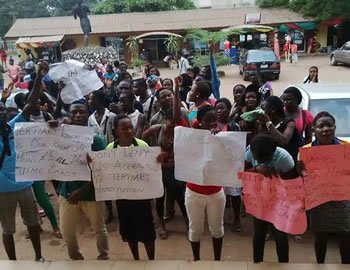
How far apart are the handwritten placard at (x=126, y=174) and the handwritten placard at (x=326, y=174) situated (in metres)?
1.22

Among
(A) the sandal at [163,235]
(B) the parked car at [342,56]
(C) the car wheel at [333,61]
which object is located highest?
(A) the sandal at [163,235]

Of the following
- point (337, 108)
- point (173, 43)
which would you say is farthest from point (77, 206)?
point (173, 43)

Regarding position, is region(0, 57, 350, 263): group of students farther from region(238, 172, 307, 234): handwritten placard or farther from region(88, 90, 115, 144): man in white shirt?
region(88, 90, 115, 144): man in white shirt

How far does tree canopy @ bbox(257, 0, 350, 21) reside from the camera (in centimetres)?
2877

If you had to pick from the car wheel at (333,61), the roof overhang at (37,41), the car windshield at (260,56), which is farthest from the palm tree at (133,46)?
the car wheel at (333,61)

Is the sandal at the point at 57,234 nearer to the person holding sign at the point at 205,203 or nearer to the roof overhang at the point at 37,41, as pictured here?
the person holding sign at the point at 205,203

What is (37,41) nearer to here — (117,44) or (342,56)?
(117,44)

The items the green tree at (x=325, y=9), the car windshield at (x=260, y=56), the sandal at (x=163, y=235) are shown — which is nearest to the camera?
the sandal at (x=163, y=235)

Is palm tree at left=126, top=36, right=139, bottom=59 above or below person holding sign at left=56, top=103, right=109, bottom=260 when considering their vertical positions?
below

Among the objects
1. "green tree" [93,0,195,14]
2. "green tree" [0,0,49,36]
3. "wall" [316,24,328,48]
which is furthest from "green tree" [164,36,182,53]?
"green tree" [0,0,49,36]

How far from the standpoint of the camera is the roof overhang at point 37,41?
2792 cm

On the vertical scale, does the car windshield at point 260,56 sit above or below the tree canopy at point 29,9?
below

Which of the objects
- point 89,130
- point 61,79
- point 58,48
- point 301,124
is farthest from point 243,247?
point 58,48

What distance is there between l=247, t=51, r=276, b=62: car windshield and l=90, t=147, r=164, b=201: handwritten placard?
17.0 m
